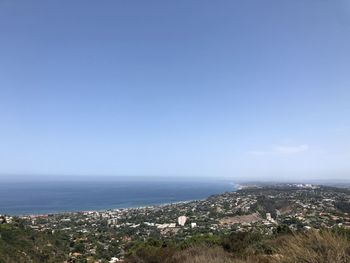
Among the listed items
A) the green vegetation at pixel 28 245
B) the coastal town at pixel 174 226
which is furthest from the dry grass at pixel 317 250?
the green vegetation at pixel 28 245

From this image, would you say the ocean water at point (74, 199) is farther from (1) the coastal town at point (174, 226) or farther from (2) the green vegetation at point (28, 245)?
(2) the green vegetation at point (28, 245)

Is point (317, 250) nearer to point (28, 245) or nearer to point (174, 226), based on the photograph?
point (28, 245)

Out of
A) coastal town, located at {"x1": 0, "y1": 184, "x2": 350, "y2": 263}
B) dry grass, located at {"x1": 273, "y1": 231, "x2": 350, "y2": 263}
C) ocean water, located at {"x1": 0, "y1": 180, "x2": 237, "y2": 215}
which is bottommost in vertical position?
ocean water, located at {"x1": 0, "y1": 180, "x2": 237, "y2": 215}

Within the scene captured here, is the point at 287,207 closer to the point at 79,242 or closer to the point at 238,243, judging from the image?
the point at 79,242

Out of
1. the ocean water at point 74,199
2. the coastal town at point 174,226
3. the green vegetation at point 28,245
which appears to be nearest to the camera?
the green vegetation at point 28,245

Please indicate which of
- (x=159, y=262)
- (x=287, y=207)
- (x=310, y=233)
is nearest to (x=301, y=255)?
(x=310, y=233)

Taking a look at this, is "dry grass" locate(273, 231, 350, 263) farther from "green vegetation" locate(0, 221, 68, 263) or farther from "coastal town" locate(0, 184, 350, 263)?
"green vegetation" locate(0, 221, 68, 263)

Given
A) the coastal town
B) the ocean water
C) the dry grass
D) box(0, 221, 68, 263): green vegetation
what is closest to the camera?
the dry grass

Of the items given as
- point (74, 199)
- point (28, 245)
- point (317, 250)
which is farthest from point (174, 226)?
point (74, 199)

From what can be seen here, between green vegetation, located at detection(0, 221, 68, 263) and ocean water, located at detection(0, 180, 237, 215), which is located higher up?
green vegetation, located at detection(0, 221, 68, 263)

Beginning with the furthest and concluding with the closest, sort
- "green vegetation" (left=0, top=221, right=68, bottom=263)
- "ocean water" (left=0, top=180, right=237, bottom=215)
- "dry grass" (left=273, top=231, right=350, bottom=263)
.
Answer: "ocean water" (left=0, top=180, right=237, bottom=215)
"green vegetation" (left=0, top=221, right=68, bottom=263)
"dry grass" (left=273, top=231, right=350, bottom=263)

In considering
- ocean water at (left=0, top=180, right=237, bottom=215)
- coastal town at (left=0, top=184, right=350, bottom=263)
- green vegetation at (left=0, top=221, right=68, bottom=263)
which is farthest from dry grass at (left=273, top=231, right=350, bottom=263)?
ocean water at (left=0, top=180, right=237, bottom=215)
